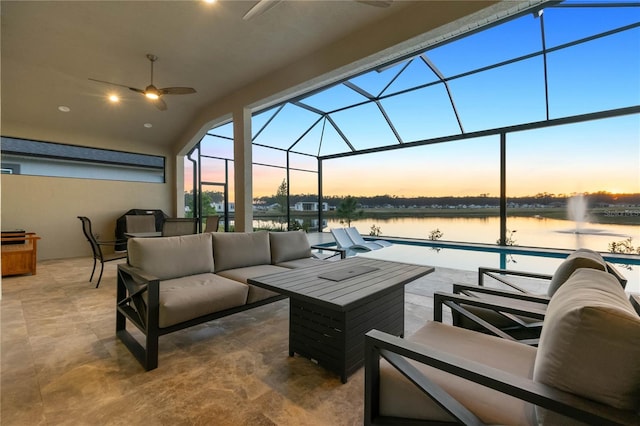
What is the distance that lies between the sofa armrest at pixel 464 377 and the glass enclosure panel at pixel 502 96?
549 centimetres

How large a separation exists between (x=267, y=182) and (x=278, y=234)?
5011 millimetres

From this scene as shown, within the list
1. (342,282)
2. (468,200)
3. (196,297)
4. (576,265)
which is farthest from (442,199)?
(196,297)

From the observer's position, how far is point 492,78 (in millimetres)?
5238

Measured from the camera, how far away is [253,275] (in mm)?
2896

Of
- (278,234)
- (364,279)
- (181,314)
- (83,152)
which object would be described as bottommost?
(181,314)

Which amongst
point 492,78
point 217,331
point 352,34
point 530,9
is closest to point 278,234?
point 217,331

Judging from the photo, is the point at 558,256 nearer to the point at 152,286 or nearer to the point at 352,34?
the point at 352,34

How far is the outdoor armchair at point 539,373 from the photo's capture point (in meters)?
0.79

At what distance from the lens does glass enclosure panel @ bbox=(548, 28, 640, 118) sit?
4273 millimetres

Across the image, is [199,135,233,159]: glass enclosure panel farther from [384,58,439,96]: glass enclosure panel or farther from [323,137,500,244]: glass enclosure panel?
[384,58,439,96]: glass enclosure panel

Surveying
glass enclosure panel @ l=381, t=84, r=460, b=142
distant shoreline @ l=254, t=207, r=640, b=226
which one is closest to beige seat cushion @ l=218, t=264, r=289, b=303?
distant shoreline @ l=254, t=207, r=640, b=226

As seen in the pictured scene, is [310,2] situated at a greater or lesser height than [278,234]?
greater

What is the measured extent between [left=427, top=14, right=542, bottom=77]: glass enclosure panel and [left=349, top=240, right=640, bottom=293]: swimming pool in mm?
3623

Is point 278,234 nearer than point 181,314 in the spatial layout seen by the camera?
No
